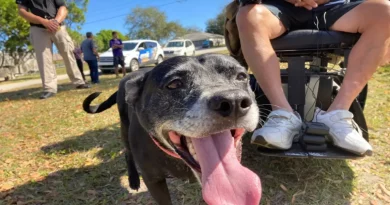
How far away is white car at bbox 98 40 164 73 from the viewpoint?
16.5 metres

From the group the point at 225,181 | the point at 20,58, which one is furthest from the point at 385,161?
the point at 20,58

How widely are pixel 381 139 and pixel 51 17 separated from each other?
18.0ft

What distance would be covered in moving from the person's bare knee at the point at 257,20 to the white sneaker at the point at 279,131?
0.61 m

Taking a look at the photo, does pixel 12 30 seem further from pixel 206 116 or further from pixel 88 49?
pixel 206 116

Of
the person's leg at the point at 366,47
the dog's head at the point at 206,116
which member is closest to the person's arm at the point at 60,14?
the dog's head at the point at 206,116

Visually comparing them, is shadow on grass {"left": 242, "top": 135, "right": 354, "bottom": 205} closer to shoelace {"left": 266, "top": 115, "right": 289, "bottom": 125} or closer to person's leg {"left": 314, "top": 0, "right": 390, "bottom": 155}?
person's leg {"left": 314, "top": 0, "right": 390, "bottom": 155}

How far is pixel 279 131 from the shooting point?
198 centimetres

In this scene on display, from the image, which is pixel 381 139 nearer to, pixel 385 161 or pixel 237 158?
pixel 385 161

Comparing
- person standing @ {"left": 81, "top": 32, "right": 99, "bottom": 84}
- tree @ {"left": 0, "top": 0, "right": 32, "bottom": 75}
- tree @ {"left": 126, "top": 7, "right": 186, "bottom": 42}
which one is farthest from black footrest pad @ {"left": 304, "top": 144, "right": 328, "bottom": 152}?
tree @ {"left": 126, "top": 7, "right": 186, "bottom": 42}

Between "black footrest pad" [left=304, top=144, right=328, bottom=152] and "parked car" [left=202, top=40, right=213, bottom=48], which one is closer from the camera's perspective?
"black footrest pad" [left=304, top=144, right=328, bottom=152]

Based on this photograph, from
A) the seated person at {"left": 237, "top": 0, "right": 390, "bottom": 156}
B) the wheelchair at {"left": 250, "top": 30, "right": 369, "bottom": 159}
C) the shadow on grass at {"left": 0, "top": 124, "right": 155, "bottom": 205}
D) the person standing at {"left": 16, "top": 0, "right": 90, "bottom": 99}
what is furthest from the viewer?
the person standing at {"left": 16, "top": 0, "right": 90, "bottom": 99}

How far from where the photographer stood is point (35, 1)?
5.61 meters

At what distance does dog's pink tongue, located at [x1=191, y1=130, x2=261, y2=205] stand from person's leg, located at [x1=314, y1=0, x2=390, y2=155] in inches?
28.9

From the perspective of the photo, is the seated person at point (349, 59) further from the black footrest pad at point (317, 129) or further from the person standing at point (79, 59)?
the person standing at point (79, 59)
